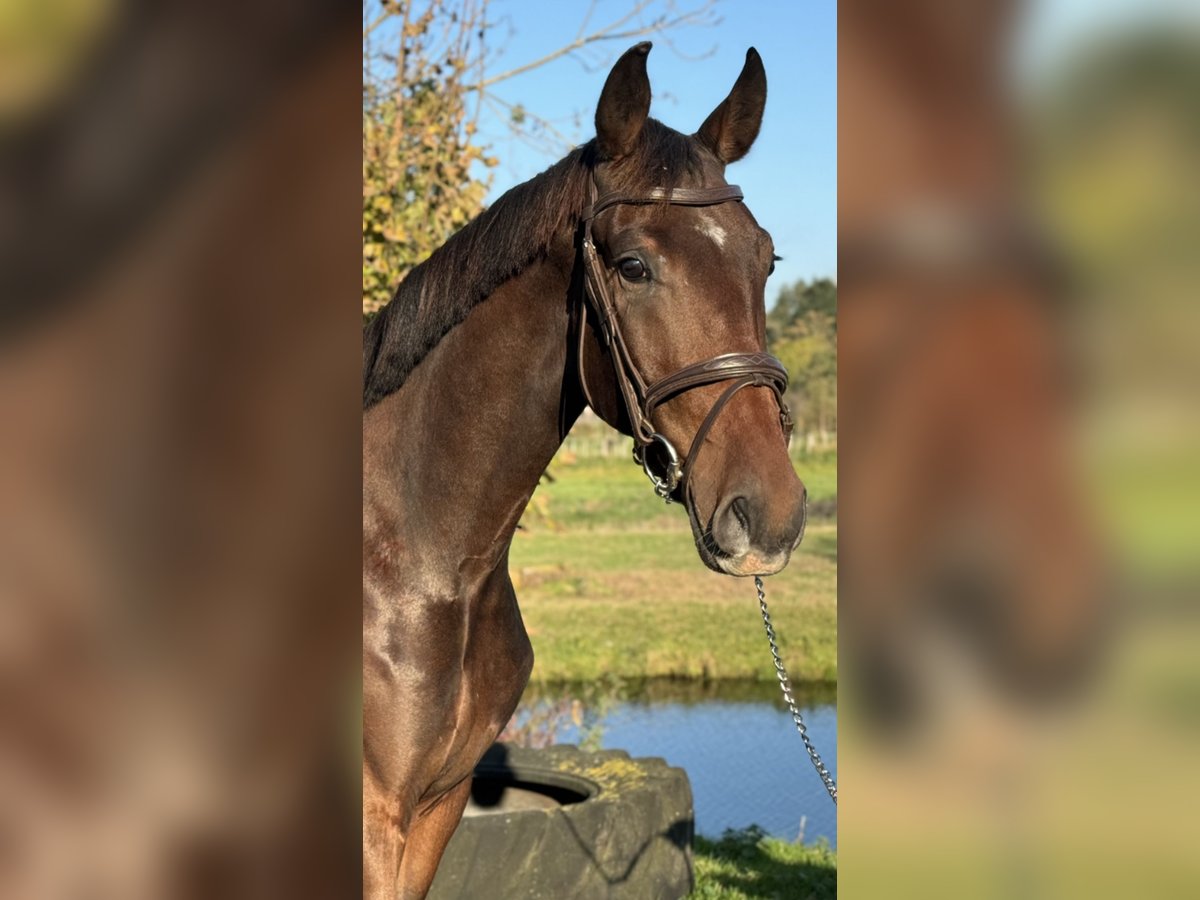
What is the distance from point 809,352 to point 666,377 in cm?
1676

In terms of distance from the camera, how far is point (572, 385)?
2.28m

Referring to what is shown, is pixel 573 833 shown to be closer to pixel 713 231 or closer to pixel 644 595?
pixel 713 231

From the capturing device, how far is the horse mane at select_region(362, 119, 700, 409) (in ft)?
7.09

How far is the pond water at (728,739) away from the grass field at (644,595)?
9.4 inches

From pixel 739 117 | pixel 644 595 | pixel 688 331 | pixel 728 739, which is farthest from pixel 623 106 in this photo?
pixel 644 595

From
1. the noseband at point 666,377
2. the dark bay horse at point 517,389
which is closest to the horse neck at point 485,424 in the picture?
the dark bay horse at point 517,389

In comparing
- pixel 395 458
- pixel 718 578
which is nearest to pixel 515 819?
pixel 395 458

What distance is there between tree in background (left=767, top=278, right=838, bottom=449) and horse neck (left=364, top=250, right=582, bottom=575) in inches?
503

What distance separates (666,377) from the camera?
2.01m
